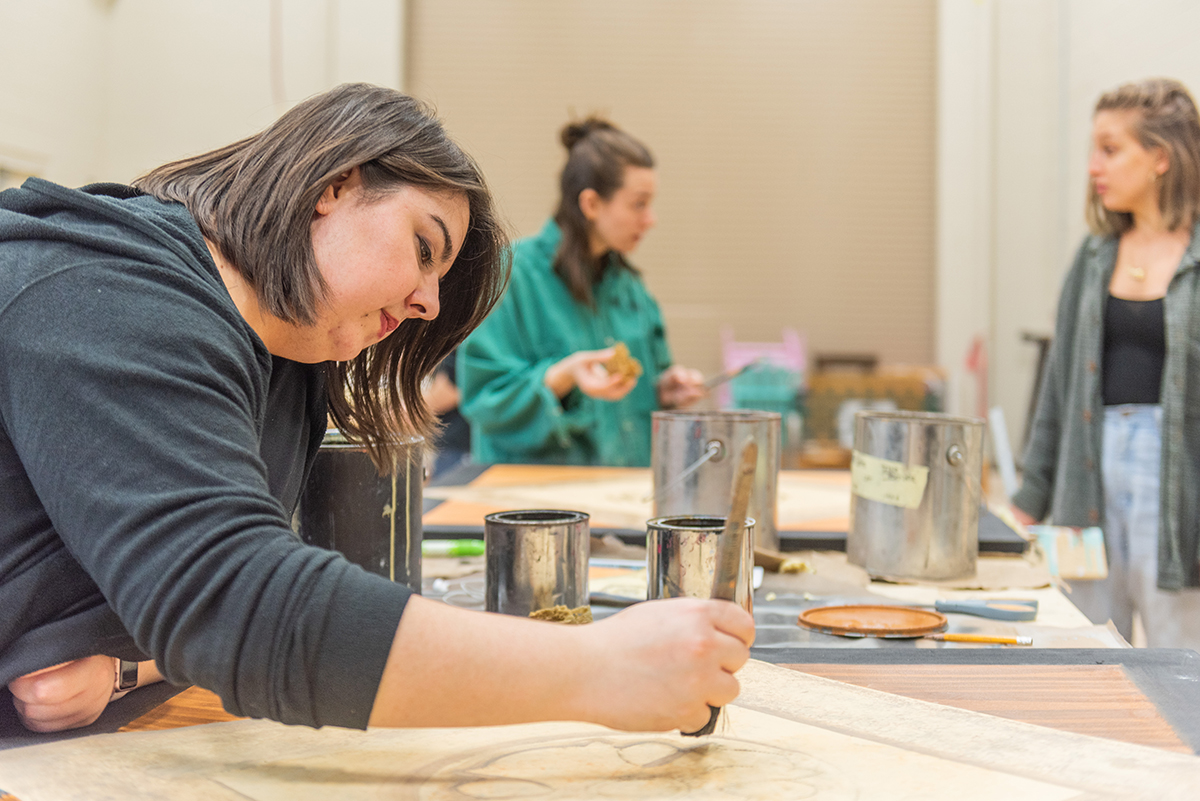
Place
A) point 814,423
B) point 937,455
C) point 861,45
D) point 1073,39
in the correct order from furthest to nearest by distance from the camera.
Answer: point 861,45 < point 814,423 < point 1073,39 < point 937,455

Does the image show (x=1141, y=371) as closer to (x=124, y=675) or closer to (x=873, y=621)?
(x=873, y=621)

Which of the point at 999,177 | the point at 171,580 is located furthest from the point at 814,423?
the point at 171,580

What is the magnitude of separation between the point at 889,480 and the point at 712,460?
26cm

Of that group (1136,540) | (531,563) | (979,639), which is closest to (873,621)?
(979,639)

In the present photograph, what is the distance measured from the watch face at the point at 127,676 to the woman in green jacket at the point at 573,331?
163cm

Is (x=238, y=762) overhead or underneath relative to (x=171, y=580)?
underneath

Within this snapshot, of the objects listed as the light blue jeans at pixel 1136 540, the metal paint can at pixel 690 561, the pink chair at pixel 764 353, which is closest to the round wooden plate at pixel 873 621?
the metal paint can at pixel 690 561

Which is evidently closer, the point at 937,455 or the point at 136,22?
the point at 937,455

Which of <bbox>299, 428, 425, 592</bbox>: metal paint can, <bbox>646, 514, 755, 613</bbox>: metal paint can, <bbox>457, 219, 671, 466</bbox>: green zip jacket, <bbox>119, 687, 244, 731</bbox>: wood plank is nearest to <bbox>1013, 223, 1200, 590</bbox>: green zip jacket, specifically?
<bbox>457, 219, 671, 466</bbox>: green zip jacket

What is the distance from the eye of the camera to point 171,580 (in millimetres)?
646

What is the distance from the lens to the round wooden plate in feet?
3.71

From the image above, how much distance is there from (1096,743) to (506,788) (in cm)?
47

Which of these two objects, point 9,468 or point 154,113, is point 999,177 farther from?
point 9,468

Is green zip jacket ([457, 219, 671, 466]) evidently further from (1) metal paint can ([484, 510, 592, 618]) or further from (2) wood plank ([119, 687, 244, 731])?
(2) wood plank ([119, 687, 244, 731])
